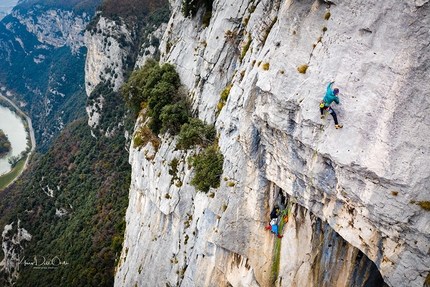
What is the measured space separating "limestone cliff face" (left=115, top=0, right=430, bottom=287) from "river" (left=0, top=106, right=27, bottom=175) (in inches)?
5675

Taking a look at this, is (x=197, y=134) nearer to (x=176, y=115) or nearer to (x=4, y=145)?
(x=176, y=115)

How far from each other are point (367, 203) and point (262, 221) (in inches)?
283

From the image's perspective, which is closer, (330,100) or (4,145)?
(330,100)

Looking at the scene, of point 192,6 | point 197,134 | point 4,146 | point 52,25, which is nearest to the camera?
point 197,134

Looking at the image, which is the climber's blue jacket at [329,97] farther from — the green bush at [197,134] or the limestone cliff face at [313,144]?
the green bush at [197,134]

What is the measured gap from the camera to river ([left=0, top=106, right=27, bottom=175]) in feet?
456

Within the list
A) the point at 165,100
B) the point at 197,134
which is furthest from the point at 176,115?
the point at 197,134

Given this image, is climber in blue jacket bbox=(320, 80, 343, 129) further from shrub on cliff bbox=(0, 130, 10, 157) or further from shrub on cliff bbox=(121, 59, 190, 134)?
shrub on cliff bbox=(0, 130, 10, 157)

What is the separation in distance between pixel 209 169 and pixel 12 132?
176 meters

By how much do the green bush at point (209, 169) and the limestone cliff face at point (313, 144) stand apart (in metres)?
0.71

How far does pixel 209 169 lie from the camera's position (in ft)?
64.3

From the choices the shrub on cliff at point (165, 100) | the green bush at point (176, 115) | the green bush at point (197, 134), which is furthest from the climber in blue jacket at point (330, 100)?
the shrub on cliff at point (165, 100)

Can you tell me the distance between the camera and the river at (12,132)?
139m

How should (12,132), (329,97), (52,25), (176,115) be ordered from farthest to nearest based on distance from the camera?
(52,25), (12,132), (176,115), (329,97)
